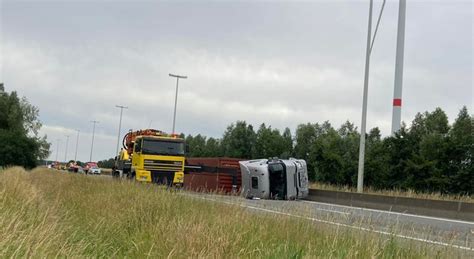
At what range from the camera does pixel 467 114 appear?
53.0 m

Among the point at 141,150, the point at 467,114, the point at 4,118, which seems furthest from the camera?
the point at 4,118

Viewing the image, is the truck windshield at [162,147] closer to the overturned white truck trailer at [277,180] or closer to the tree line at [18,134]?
the overturned white truck trailer at [277,180]

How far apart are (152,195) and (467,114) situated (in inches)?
1864

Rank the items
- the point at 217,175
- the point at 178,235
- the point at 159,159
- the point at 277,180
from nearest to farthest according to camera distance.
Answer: the point at 178,235 < the point at 277,180 < the point at 159,159 < the point at 217,175

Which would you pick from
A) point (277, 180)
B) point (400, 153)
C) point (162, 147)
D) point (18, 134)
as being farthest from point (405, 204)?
point (18, 134)

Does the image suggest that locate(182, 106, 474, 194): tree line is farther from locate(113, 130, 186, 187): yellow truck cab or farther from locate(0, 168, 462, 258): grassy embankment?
locate(0, 168, 462, 258): grassy embankment

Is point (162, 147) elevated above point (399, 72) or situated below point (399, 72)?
below

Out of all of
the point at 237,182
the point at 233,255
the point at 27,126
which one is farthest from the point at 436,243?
the point at 27,126

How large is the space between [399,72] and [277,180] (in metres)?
18.4

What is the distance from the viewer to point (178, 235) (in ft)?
23.7

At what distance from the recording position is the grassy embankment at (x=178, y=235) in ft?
21.1

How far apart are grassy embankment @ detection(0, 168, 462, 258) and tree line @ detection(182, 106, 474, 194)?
20.3 meters

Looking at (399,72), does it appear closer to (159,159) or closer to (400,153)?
(400,153)

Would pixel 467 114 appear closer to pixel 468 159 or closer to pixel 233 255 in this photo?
pixel 468 159
